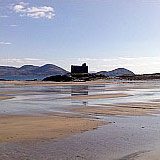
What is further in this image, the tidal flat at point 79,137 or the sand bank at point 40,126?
the sand bank at point 40,126

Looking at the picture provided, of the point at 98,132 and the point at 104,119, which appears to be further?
the point at 104,119

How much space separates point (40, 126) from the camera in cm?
1291

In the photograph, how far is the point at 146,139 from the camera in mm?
10500

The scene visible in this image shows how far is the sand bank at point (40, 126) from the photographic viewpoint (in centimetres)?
1104

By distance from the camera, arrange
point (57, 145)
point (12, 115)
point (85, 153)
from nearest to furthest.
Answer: point (85, 153) → point (57, 145) → point (12, 115)

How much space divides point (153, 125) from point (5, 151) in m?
6.22

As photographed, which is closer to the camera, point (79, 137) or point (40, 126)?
point (79, 137)

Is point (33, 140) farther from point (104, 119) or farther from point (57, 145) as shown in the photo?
point (104, 119)

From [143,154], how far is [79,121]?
5832 millimetres

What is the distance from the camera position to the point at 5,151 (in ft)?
29.5

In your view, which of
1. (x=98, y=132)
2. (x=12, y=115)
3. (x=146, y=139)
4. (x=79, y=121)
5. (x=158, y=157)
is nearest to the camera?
(x=158, y=157)

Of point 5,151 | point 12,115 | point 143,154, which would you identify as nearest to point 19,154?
point 5,151

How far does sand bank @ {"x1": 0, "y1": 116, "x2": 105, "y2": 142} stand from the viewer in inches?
435

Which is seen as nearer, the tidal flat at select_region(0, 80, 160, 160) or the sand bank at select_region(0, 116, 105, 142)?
the tidal flat at select_region(0, 80, 160, 160)
